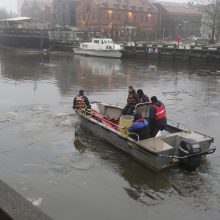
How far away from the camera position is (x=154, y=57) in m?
43.7

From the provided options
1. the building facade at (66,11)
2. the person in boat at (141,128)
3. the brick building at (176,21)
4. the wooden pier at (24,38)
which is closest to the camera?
the person in boat at (141,128)

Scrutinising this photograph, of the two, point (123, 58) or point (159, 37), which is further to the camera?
point (159, 37)

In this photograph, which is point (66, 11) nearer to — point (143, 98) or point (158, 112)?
point (143, 98)

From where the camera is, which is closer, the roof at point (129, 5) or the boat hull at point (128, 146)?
the boat hull at point (128, 146)

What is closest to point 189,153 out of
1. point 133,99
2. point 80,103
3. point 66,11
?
point 133,99

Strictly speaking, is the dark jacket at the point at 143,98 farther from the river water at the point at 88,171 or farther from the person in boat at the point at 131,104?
the river water at the point at 88,171

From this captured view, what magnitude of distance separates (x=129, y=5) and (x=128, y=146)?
68022 millimetres

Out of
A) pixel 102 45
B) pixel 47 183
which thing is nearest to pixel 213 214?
pixel 47 183

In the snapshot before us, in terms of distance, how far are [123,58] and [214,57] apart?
40.3 ft

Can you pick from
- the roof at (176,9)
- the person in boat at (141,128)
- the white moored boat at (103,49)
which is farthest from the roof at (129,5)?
the person in boat at (141,128)

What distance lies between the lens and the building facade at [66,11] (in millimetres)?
80438

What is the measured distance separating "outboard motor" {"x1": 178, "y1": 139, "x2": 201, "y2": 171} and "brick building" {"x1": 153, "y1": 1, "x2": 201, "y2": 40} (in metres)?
69.7

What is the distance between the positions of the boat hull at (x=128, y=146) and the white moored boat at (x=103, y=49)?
34.0 metres

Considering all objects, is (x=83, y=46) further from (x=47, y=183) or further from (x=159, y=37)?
(x=47, y=183)
